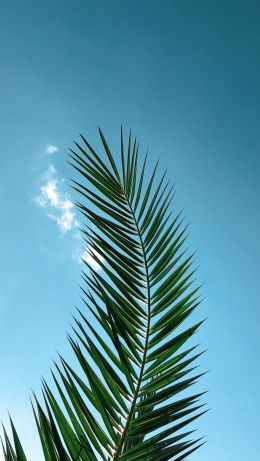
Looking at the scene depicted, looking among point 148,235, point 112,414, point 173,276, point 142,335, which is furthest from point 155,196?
point 112,414

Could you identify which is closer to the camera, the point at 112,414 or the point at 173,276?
the point at 112,414

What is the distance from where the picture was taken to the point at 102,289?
1.19m

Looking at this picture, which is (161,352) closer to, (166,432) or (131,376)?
(131,376)

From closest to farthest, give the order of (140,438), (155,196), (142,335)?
(140,438) < (142,335) < (155,196)

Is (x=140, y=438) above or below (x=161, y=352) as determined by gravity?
below

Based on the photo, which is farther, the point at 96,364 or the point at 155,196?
the point at 155,196

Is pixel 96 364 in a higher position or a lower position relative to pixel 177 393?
higher

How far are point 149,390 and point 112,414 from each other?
0.13 m

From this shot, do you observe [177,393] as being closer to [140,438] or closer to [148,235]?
[140,438]

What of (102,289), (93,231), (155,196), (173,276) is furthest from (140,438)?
(155,196)

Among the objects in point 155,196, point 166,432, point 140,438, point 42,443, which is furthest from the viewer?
point 155,196

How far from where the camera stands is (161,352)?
3.94ft

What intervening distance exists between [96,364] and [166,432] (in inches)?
9.3

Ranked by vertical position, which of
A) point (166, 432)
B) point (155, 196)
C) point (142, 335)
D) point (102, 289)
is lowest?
point (166, 432)
